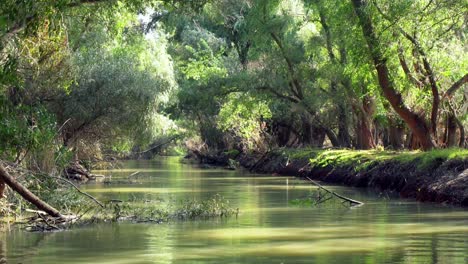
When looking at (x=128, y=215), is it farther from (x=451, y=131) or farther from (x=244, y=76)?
(x=244, y=76)

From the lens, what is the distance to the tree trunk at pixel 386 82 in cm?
3000

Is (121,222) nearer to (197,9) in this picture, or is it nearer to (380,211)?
(197,9)

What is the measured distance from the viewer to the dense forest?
65.4 feet

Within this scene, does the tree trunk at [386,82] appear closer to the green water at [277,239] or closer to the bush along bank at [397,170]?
the bush along bank at [397,170]

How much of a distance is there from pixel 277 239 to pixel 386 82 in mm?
15281

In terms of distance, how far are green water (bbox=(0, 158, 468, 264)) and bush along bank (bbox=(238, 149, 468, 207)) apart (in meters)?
1.16

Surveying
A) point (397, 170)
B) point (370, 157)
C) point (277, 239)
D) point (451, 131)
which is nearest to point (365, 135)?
point (370, 157)

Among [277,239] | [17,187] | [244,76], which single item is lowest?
[277,239]

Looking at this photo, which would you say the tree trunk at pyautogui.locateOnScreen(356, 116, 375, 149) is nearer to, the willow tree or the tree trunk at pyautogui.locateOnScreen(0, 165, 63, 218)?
the willow tree

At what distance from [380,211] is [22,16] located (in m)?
11.3

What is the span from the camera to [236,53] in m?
59.6

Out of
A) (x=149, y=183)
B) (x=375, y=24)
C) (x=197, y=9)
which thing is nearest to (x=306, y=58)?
(x=149, y=183)

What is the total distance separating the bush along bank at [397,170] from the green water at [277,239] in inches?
45.8

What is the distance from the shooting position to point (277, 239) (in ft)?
57.9
